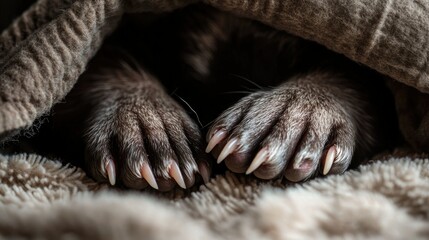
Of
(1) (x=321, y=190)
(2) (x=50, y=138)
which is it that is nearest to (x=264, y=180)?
(1) (x=321, y=190)

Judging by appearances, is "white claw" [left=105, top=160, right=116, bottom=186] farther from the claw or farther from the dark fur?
the claw

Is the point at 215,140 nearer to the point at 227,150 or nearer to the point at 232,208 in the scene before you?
the point at 227,150

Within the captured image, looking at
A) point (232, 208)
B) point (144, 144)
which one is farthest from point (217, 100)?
point (232, 208)

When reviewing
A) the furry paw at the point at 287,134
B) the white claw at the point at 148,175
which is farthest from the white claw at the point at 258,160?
the white claw at the point at 148,175

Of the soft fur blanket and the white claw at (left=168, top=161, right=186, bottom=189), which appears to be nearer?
the soft fur blanket

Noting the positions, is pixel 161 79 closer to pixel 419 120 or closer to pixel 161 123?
pixel 161 123

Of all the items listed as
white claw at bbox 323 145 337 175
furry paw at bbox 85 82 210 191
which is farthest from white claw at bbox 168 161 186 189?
white claw at bbox 323 145 337 175

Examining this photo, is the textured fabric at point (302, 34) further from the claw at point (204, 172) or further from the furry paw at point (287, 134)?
the claw at point (204, 172)

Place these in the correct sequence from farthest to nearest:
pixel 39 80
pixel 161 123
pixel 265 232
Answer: pixel 161 123, pixel 39 80, pixel 265 232
